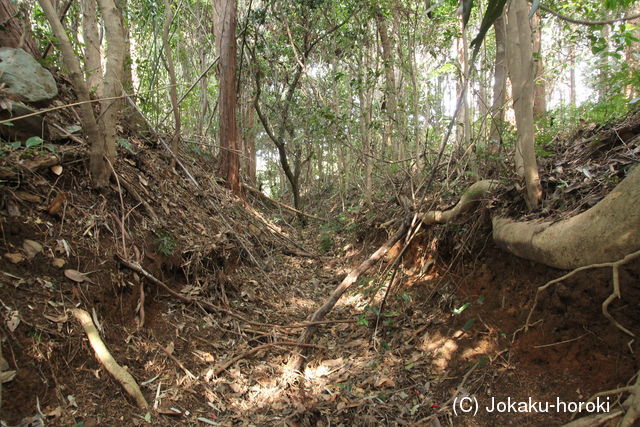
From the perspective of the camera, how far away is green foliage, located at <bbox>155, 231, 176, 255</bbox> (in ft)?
11.9

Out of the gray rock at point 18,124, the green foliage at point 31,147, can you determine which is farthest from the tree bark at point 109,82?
the gray rock at point 18,124

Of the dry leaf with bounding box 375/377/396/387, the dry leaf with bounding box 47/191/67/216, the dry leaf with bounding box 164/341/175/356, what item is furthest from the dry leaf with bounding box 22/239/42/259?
the dry leaf with bounding box 375/377/396/387

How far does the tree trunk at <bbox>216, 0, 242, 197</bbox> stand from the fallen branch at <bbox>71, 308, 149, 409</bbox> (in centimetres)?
466

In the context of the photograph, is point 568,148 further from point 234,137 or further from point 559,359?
point 234,137

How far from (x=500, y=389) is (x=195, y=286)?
289cm

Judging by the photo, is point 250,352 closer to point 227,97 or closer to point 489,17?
point 489,17

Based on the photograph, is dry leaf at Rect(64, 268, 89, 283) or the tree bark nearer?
dry leaf at Rect(64, 268, 89, 283)

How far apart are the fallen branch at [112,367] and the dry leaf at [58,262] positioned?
0.49 meters

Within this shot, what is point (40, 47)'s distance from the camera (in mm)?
4520

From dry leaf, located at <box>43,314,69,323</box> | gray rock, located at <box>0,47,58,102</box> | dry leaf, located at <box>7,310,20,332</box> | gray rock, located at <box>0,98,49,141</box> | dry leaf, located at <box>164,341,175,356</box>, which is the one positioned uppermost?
gray rock, located at <box>0,47,58,102</box>

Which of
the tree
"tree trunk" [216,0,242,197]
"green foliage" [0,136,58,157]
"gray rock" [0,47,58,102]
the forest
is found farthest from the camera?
"tree trunk" [216,0,242,197]

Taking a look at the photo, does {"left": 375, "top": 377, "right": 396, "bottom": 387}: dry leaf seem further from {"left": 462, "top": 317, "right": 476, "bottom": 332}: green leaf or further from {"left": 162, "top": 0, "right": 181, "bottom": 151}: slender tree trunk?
{"left": 162, "top": 0, "right": 181, "bottom": 151}: slender tree trunk

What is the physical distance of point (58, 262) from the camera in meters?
2.76

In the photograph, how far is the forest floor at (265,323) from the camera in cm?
226
